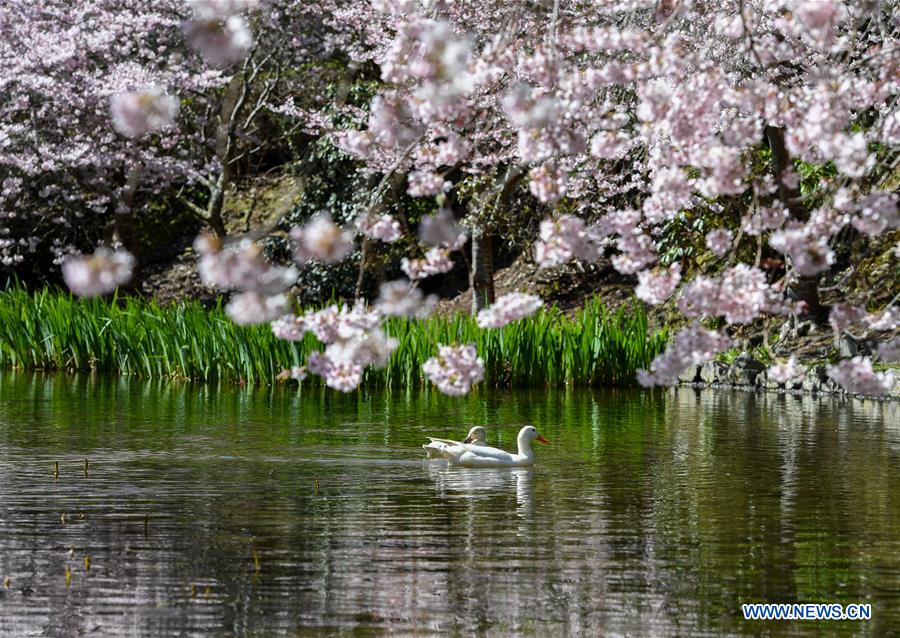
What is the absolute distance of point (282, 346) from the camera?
15.6 metres

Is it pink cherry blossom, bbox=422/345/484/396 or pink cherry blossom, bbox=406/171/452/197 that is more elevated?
pink cherry blossom, bbox=406/171/452/197

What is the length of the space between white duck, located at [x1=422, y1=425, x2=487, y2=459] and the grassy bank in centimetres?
454

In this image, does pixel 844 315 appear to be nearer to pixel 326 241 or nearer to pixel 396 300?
pixel 396 300

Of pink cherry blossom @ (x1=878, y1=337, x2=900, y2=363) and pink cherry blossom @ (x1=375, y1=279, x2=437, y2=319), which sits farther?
pink cherry blossom @ (x1=878, y1=337, x2=900, y2=363)

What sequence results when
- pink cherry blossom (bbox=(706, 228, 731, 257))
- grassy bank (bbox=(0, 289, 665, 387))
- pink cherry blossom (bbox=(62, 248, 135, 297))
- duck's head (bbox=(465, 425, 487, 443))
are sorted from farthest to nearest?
grassy bank (bbox=(0, 289, 665, 387))
duck's head (bbox=(465, 425, 487, 443))
pink cherry blossom (bbox=(706, 228, 731, 257))
pink cherry blossom (bbox=(62, 248, 135, 297))

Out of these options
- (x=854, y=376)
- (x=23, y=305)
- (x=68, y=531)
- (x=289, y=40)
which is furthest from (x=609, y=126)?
(x=289, y=40)

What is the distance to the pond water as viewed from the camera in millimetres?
5656

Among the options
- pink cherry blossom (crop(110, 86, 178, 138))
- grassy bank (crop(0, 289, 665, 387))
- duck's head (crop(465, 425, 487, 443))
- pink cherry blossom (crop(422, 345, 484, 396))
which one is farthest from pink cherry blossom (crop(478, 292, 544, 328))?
grassy bank (crop(0, 289, 665, 387))

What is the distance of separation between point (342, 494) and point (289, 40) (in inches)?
576

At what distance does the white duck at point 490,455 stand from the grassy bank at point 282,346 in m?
5.10

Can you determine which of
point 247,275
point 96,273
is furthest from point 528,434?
point 96,273

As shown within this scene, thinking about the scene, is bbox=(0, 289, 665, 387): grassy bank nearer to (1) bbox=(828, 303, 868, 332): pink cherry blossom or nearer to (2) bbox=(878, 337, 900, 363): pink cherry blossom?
(2) bbox=(878, 337, 900, 363): pink cherry blossom

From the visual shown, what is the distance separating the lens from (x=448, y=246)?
538 centimetres

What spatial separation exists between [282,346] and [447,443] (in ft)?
19.5
